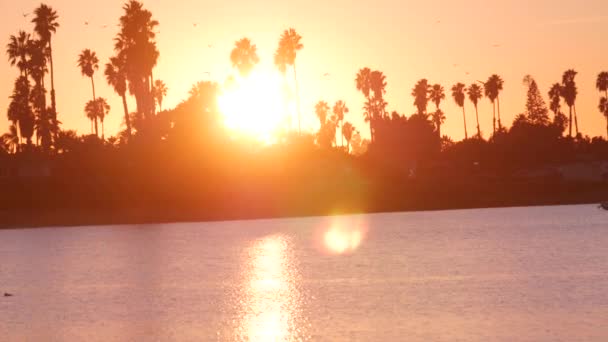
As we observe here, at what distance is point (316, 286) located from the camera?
6119cm

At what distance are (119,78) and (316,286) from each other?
8619cm

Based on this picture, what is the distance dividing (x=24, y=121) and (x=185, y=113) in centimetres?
2963

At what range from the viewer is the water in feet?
141

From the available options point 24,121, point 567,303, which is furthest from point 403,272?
point 24,121

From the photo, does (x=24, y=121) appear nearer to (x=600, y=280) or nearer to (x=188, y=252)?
(x=188, y=252)

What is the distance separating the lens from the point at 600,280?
58.4 m

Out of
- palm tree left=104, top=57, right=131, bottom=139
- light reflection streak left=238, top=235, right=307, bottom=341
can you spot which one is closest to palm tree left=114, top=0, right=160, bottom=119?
palm tree left=104, top=57, right=131, bottom=139

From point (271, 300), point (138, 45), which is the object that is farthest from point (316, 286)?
point (138, 45)

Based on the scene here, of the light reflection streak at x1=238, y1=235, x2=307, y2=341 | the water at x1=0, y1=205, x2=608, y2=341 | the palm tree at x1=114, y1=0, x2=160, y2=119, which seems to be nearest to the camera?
the light reflection streak at x1=238, y1=235, x2=307, y2=341

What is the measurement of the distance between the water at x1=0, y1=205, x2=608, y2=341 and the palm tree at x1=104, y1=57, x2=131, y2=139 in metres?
27.2

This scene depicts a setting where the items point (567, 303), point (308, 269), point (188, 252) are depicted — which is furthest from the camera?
point (188, 252)

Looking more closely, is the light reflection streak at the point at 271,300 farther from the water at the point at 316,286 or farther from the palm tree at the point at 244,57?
the palm tree at the point at 244,57

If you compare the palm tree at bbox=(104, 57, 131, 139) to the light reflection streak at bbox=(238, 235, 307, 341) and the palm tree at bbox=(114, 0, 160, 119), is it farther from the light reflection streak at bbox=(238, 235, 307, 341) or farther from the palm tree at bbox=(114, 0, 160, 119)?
the light reflection streak at bbox=(238, 235, 307, 341)

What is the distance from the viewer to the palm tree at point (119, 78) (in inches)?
5354
